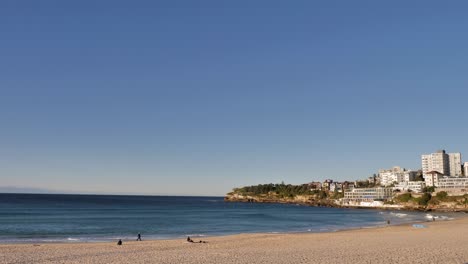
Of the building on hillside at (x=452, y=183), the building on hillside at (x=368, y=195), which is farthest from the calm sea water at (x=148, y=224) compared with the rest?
the building on hillside at (x=452, y=183)

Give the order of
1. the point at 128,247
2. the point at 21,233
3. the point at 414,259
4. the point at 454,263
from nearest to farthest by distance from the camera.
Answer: the point at 454,263 < the point at 414,259 < the point at 128,247 < the point at 21,233

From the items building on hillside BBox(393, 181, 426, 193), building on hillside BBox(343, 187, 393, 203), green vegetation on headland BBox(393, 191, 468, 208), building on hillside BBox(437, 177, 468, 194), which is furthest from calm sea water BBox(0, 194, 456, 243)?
building on hillside BBox(393, 181, 426, 193)

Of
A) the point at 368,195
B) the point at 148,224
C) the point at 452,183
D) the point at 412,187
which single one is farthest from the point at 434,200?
the point at 148,224

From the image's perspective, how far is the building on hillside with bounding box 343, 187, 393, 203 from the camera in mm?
175950

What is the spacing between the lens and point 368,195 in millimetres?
181375

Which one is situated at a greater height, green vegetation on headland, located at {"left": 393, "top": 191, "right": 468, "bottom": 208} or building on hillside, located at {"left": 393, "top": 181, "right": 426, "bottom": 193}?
building on hillside, located at {"left": 393, "top": 181, "right": 426, "bottom": 193}

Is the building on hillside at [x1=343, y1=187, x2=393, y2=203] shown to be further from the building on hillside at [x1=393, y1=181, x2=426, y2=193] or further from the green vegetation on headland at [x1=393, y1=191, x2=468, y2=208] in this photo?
the green vegetation on headland at [x1=393, y1=191, x2=468, y2=208]

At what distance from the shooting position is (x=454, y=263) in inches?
969

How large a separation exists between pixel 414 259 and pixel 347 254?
15.5 ft

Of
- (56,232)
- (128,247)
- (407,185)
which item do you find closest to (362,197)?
(407,185)

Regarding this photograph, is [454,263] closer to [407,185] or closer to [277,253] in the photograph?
[277,253]

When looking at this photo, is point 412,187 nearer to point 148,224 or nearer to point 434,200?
point 434,200

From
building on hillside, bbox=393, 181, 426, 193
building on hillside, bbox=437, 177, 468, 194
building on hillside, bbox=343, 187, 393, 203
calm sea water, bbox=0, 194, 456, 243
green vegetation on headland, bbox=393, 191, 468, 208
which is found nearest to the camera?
calm sea water, bbox=0, 194, 456, 243

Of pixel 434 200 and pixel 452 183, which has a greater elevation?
pixel 452 183
